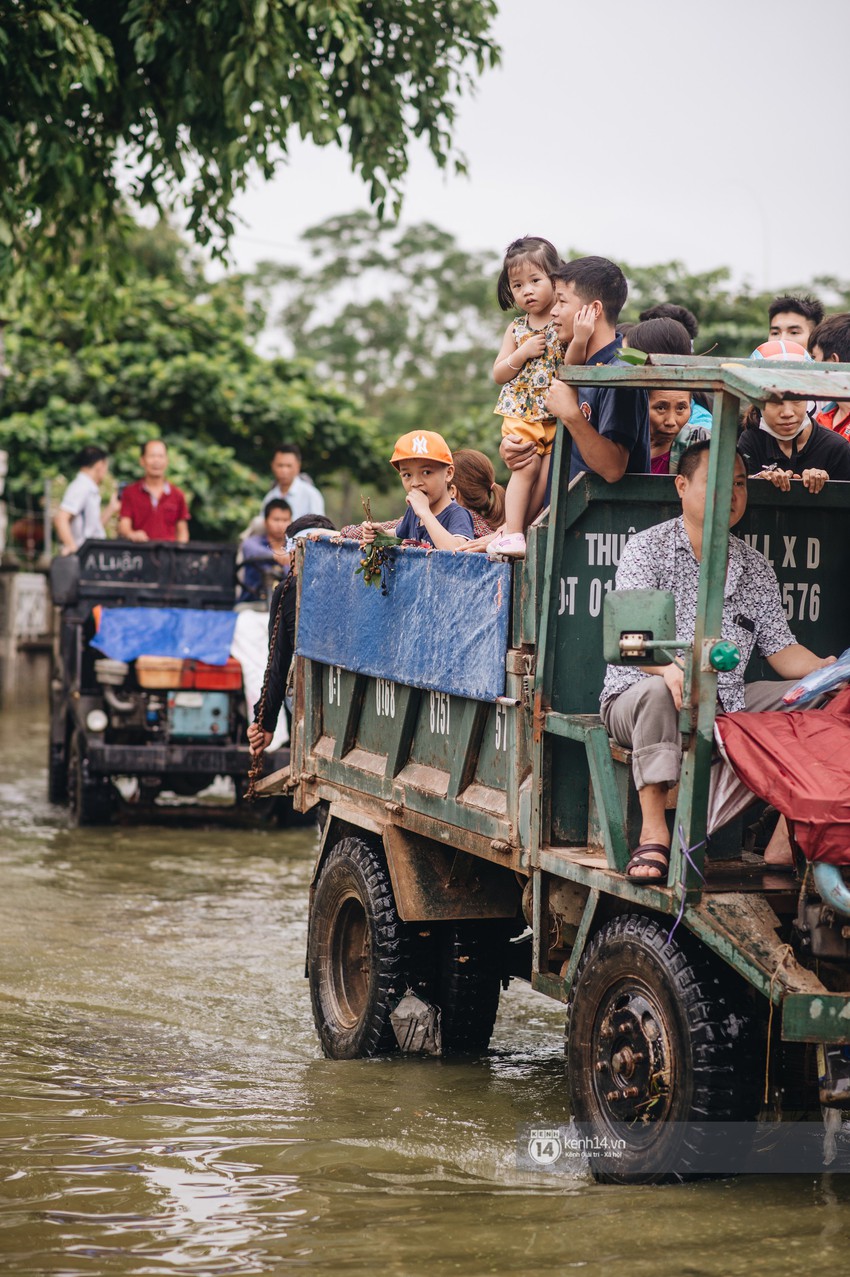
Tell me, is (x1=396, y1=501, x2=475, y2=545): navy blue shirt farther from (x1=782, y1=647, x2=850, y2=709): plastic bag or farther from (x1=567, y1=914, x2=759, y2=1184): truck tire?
(x1=567, y1=914, x2=759, y2=1184): truck tire

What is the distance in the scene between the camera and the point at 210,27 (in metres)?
10.5

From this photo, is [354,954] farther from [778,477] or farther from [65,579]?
[65,579]

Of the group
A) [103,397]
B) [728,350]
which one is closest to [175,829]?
[103,397]

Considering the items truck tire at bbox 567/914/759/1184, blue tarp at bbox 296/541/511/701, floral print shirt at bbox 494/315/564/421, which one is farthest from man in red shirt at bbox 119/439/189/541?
truck tire at bbox 567/914/759/1184

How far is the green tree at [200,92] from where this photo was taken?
33.8ft

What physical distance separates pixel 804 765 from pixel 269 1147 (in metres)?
1.92

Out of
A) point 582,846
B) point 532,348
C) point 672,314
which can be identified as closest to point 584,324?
point 532,348

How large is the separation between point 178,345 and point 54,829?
33.4ft

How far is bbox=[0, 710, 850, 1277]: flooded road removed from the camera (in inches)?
163

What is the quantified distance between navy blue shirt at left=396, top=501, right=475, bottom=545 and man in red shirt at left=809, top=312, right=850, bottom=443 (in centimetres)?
134

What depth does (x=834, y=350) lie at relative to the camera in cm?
692

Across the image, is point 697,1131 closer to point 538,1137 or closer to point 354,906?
point 538,1137

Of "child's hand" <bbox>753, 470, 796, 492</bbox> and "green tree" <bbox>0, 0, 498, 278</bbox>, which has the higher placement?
"green tree" <bbox>0, 0, 498, 278</bbox>

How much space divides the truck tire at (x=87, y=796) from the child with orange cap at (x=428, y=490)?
5.63 metres
